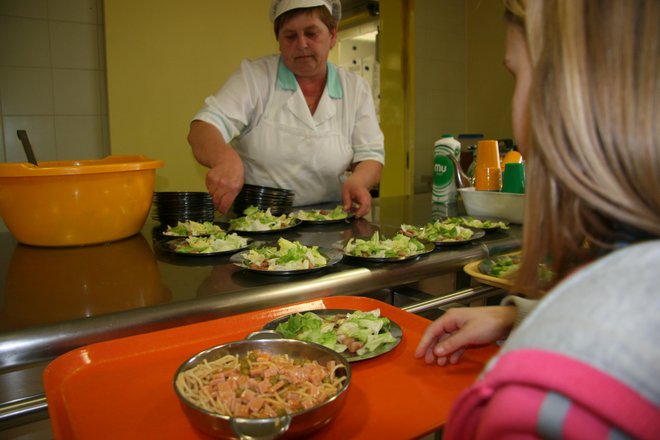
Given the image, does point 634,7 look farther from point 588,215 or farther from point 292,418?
point 292,418

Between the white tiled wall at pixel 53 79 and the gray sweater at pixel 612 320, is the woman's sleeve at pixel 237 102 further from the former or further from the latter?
the gray sweater at pixel 612 320

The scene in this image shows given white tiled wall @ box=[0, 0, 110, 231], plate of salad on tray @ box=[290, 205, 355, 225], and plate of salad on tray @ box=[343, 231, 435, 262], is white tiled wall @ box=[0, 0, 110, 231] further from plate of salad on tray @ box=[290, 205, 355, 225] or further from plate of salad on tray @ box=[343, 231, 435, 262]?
plate of salad on tray @ box=[343, 231, 435, 262]

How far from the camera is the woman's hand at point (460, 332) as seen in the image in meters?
0.88

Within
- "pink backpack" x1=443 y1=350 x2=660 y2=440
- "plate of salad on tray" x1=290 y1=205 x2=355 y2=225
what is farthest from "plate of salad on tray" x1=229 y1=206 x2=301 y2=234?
"pink backpack" x1=443 y1=350 x2=660 y2=440

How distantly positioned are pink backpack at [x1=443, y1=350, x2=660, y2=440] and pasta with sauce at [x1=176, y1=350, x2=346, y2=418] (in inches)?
12.3

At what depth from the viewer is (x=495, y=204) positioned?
2.03m

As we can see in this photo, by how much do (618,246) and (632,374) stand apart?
18 cm

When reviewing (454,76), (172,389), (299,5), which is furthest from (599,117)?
(454,76)

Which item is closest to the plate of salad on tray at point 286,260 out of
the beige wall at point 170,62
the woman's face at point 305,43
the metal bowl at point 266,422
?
the metal bowl at point 266,422

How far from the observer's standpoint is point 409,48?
4609mm

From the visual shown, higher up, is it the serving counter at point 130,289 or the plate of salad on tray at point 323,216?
the plate of salad on tray at point 323,216

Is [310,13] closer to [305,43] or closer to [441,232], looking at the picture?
[305,43]

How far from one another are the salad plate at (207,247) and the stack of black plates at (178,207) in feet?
1.03

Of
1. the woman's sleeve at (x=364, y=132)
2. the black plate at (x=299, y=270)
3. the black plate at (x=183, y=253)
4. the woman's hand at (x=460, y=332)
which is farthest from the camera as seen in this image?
the woman's sleeve at (x=364, y=132)
